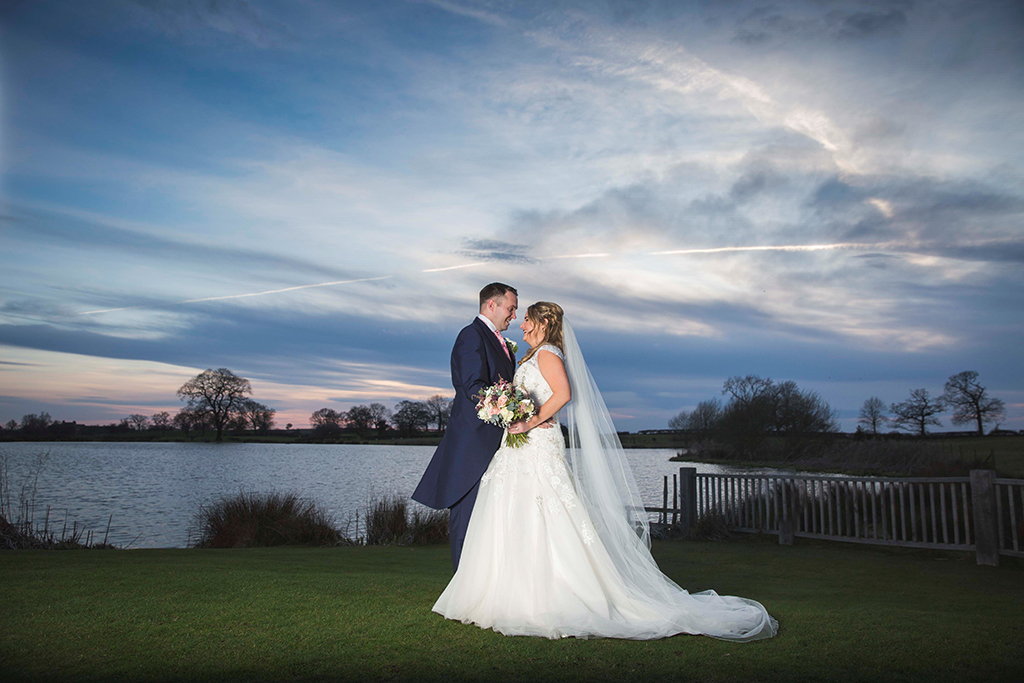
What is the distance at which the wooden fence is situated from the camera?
9.43 metres

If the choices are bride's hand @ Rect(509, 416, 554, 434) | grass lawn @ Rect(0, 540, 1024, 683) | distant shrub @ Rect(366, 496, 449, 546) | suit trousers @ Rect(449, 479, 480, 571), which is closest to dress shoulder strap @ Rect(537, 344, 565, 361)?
bride's hand @ Rect(509, 416, 554, 434)

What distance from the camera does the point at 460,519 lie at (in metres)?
5.25

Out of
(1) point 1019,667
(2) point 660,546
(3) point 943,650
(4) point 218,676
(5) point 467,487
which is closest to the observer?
(4) point 218,676

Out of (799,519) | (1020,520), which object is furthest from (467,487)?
(1020,520)

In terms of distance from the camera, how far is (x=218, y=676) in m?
3.43

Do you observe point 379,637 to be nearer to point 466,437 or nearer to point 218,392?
point 466,437

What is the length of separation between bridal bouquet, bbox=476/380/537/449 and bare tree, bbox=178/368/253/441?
37529 mm

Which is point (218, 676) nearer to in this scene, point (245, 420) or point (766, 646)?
point (766, 646)

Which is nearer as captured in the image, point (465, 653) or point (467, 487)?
point (465, 653)

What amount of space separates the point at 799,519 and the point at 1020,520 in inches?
134

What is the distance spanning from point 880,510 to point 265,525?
12.9 metres

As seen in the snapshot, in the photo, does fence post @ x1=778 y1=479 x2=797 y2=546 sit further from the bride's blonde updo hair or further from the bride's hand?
the bride's hand

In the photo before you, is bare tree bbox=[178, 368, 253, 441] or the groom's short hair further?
bare tree bbox=[178, 368, 253, 441]

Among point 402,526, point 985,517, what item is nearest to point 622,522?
point 985,517
